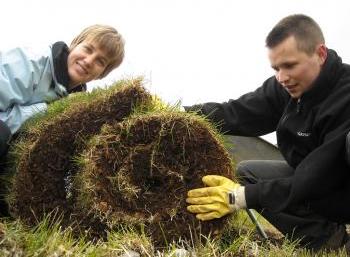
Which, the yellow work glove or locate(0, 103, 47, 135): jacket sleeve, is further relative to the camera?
locate(0, 103, 47, 135): jacket sleeve

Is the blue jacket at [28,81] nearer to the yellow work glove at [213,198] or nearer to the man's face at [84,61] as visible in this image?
the man's face at [84,61]

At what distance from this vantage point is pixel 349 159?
2646 millimetres

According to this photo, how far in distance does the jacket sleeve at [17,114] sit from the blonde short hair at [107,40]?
60cm

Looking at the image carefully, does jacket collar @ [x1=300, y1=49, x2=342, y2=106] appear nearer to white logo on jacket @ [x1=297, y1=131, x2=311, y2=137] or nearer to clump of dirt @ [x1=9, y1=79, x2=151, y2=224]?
white logo on jacket @ [x1=297, y1=131, x2=311, y2=137]

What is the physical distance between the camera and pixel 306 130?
10.00 ft

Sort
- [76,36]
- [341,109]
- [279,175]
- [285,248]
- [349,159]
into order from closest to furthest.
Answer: [285,248]
[349,159]
[341,109]
[76,36]
[279,175]

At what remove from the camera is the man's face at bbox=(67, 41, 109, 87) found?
122 inches

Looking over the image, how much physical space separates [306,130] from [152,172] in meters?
1.12

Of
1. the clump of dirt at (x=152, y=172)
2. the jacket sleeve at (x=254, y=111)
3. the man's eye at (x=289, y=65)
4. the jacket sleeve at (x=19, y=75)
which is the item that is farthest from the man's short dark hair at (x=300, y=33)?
the jacket sleeve at (x=19, y=75)

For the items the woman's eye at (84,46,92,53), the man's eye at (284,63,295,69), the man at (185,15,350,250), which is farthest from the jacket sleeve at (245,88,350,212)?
the woman's eye at (84,46,92,53)

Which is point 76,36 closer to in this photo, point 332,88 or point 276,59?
point 276,59

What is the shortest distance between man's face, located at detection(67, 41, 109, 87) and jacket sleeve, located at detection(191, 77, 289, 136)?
83cm

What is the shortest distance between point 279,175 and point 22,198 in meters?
1.91

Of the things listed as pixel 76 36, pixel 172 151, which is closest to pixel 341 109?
pixel 172 151
